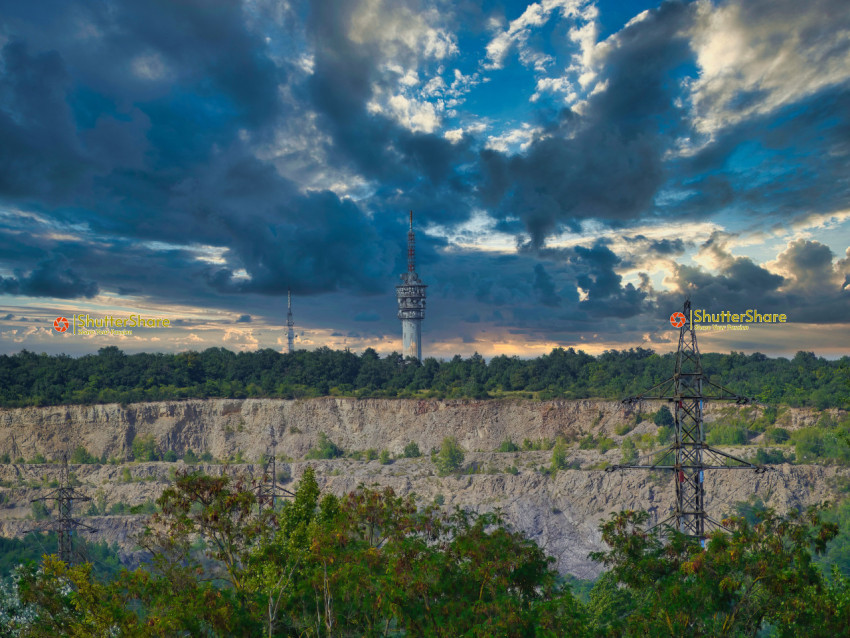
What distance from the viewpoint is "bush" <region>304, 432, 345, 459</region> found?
69.8m

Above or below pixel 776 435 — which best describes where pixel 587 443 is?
below

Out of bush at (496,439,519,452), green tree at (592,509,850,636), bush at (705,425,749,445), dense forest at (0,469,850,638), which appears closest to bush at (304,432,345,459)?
bush at (496,439,519,452)

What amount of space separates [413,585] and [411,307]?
83.8 meters

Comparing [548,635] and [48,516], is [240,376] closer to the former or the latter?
[48,516]

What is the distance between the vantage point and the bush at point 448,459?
6282 cm

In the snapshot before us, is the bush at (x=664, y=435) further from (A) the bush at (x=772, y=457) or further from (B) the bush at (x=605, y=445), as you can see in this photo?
(A) the bush at (x=772, y=457)

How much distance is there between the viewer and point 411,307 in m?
96.6

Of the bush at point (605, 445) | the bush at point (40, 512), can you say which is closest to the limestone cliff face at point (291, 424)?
the bush at point (605, 445)

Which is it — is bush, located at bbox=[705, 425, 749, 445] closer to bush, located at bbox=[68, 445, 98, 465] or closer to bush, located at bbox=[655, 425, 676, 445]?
bush, located at bbox=[655, 425, 676, 445]

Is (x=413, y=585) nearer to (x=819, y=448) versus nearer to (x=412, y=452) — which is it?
(x=819, y=448)

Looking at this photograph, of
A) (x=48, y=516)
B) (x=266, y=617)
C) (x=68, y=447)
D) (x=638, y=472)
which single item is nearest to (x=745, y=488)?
(x=638, y=472)

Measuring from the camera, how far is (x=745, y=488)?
51.3 m

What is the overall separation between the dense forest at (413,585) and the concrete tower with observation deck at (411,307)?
264 feet

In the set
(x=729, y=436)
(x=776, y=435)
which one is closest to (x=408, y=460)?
(x=729, y=436)
